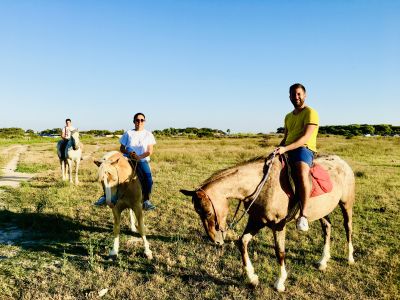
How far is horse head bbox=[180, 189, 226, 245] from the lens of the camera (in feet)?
14.0

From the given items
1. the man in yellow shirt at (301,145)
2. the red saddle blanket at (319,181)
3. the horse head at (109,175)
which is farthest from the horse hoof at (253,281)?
the horse head at (109,175)

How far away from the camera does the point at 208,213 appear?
14.1 feet

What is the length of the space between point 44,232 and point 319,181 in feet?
20.8

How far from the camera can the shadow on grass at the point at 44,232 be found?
6.75 m

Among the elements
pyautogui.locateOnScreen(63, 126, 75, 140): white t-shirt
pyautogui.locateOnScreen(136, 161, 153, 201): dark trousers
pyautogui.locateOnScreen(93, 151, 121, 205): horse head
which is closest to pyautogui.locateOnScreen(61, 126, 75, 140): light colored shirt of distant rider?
pyautogui.locateOnScreen(63, 126, 75, 140): white t-shirt

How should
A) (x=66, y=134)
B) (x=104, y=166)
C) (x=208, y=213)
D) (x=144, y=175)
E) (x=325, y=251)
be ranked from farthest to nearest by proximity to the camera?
(x=66, y=134)
(x=144, y=175)
(x=325, y=251)
(x=104, y=166)
(x=208, y=213)

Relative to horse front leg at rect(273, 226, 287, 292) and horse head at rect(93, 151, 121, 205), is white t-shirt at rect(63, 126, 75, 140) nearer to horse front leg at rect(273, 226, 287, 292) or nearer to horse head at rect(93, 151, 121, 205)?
horse head at rect(93, 151, 121, 205)

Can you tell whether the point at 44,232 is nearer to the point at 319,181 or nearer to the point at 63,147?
the point at 319,181

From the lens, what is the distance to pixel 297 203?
500 cm

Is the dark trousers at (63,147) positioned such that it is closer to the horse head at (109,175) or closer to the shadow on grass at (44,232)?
the shadow on grass at (44,232)

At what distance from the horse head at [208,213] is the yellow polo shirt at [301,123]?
1.80 m

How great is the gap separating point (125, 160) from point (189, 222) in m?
2.99

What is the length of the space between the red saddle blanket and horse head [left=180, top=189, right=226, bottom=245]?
1758 millimetres

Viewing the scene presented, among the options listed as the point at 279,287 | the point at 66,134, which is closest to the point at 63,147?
the point at 66,134
